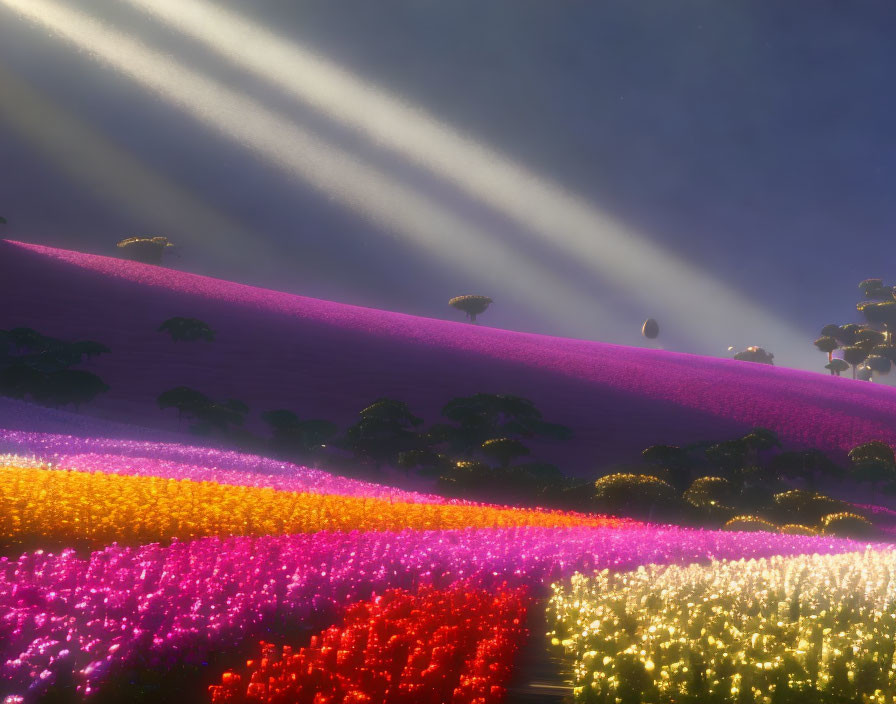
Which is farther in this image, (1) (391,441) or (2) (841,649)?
(1) (391,441)

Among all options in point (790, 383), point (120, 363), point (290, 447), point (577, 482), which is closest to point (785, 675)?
point (577, 482)

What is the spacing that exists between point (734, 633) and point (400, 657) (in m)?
2.78

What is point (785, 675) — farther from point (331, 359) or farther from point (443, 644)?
point (331, 359)

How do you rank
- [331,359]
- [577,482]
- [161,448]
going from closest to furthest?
[161,448] < [577,482] < [331,359]

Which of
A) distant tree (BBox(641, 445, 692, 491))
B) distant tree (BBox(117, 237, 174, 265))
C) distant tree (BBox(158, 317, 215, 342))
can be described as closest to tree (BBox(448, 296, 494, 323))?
distant tree (BBox(117, 237, 174, 265))

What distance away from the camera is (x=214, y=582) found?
7.53 m

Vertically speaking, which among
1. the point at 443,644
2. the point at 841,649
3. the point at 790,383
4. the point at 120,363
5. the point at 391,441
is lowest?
the point at 443,644

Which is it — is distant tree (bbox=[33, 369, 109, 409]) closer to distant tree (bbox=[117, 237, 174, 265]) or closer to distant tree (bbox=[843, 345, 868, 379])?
distant tree (bbox=[117, 237, 174, 265])

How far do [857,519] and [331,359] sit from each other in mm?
22050

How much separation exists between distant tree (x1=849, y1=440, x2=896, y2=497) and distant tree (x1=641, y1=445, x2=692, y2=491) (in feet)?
19.6

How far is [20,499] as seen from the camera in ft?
31.9

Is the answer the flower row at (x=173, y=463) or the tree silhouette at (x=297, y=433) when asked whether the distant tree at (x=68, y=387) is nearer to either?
the tree silhouette at (x=297, y=433)

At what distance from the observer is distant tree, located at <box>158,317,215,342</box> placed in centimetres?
3359

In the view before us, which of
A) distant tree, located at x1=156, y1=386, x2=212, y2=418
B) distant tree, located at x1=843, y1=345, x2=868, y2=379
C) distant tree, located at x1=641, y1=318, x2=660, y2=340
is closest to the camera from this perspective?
distant tree, located at x1=156, y1=386, x2=212, y2=418
